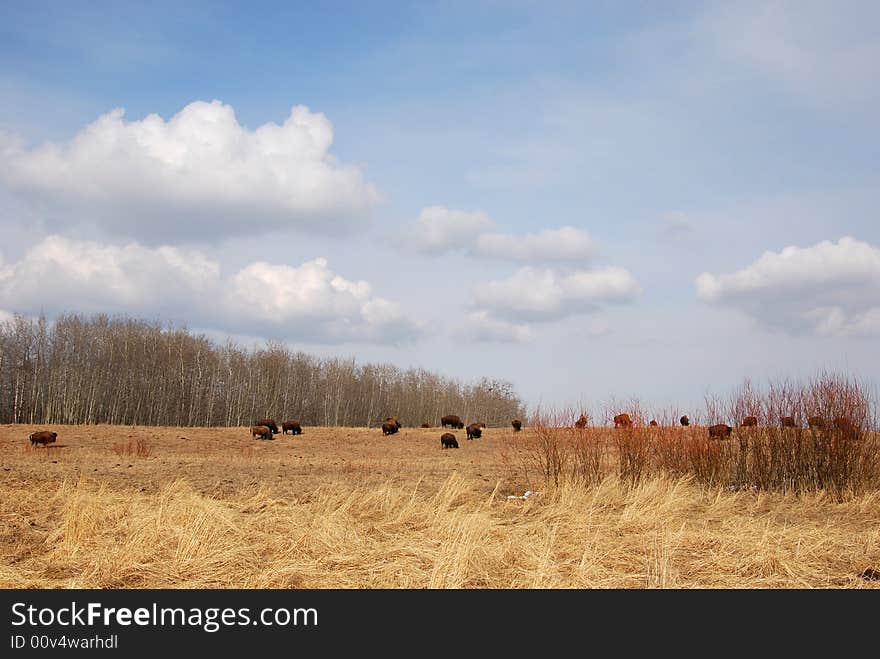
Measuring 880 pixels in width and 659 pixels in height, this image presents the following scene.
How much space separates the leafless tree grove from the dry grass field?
37.8 meters

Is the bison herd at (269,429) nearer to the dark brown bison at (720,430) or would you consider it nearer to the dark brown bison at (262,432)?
the dark brown bison at (262,432)

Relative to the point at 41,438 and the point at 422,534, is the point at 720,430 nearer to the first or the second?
the point at 422,534

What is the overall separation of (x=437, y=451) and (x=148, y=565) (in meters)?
22.3

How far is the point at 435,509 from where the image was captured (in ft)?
35.4

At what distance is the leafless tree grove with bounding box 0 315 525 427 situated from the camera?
49.3 m

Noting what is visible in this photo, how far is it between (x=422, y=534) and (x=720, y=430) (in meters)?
8.43

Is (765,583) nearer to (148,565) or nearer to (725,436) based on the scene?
(148,565)

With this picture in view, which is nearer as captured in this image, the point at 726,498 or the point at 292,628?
the point at 292,628

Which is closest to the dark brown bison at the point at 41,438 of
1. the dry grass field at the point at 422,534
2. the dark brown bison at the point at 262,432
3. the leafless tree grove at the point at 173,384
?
the dark brown bison at the point at 262,432

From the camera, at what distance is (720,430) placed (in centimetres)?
1430

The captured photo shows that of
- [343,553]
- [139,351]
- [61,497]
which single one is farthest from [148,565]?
[139,351]

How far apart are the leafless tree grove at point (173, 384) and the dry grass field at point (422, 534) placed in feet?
124

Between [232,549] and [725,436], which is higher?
[725,436]

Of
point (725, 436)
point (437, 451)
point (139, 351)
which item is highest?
Answer: point (139, 351)
